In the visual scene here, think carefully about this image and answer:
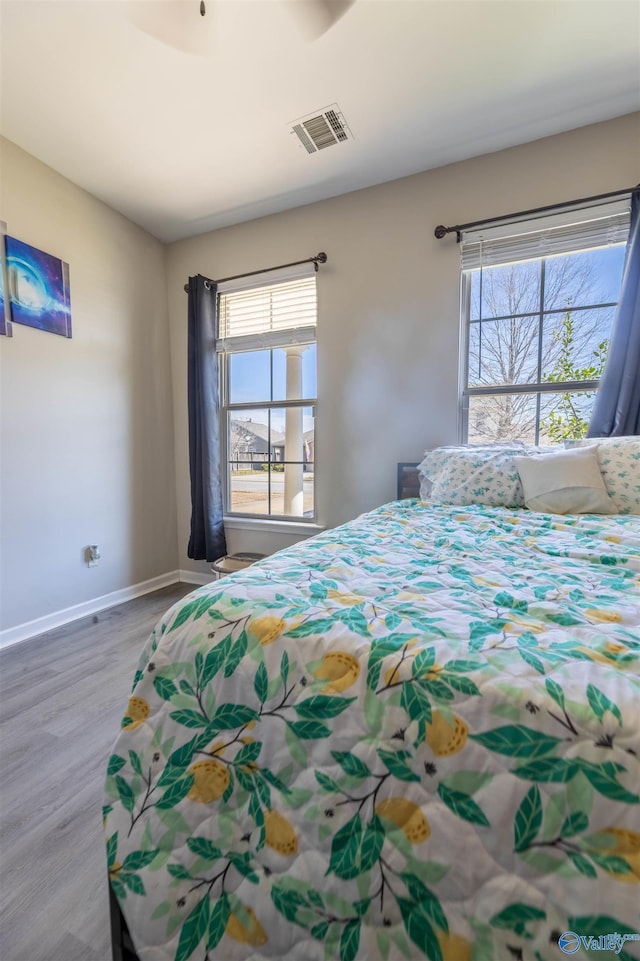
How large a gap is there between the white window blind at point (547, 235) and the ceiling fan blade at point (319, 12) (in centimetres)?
114

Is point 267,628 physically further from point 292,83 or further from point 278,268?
point 278,268

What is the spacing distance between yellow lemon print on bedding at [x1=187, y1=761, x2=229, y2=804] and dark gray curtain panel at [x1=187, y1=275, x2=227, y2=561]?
2342 millimetres

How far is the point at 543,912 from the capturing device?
0.44m

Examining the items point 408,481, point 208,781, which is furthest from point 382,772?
point 408,481

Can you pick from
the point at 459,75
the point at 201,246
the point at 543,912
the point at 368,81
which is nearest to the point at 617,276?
the point at 459,75

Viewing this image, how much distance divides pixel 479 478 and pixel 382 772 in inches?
60.3

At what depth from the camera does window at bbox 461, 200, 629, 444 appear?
2.05 metres

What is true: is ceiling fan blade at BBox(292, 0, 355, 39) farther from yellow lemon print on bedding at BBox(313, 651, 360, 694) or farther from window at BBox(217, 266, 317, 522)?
yellow lemon print on bedding at BBox(313, 651, 360, 694)

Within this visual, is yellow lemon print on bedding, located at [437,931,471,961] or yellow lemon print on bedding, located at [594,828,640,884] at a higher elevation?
yellow lemon print on bedding, located at [594,828,640,884]

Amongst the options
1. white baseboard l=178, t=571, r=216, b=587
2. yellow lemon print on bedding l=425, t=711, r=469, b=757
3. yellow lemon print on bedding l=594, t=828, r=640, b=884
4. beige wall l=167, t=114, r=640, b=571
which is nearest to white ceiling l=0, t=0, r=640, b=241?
beige wall l=167, t=114, r=640, b=571

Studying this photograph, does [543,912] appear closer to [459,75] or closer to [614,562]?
[614,562]

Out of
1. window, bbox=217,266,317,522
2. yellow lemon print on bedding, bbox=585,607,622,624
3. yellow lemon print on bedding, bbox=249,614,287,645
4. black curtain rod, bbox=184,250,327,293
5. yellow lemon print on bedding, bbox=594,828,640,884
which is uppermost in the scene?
black curtain rod, bbox=184,250,327,293

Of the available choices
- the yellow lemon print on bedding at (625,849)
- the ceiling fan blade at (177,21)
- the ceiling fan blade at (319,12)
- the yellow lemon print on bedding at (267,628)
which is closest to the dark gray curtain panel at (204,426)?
the ceiling fan blade at (177,21)

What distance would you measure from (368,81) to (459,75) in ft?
1.36
